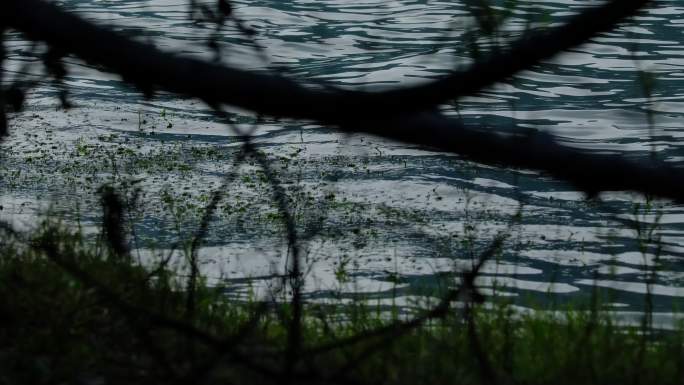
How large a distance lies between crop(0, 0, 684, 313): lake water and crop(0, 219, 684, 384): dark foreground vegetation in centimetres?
38

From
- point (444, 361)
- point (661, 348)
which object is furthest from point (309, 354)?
point (661, 348)

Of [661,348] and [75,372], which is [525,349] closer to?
[661,348]

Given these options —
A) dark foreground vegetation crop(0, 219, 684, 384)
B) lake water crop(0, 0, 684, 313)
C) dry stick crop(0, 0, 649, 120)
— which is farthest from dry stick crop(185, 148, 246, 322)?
dry stick crop(0, 0, 649, 120)

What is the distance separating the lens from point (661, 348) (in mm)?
5582

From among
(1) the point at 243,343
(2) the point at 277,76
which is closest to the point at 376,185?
(1) the point at 243,343

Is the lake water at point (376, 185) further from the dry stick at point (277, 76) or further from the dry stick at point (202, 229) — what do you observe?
the dry stick at point (202, 229)

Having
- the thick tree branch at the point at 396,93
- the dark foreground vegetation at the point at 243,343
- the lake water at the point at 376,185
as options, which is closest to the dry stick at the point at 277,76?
the thick tree branch at the point at 396,93

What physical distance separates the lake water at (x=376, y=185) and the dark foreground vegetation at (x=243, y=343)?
380 millimetres

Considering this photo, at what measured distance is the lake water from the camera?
8695mm

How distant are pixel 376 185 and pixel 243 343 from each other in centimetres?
696

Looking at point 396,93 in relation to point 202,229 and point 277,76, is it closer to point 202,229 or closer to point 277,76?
point 277,76

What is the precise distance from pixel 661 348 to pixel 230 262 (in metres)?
4.29

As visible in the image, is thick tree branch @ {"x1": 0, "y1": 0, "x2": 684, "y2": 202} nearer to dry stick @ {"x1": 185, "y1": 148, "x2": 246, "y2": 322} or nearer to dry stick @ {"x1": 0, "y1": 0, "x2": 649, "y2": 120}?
A: dry stick @ {"x1": 0, "y1": 0, "x2": 649, "y2": 120}

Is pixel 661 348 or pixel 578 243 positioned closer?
pixel 661 348
